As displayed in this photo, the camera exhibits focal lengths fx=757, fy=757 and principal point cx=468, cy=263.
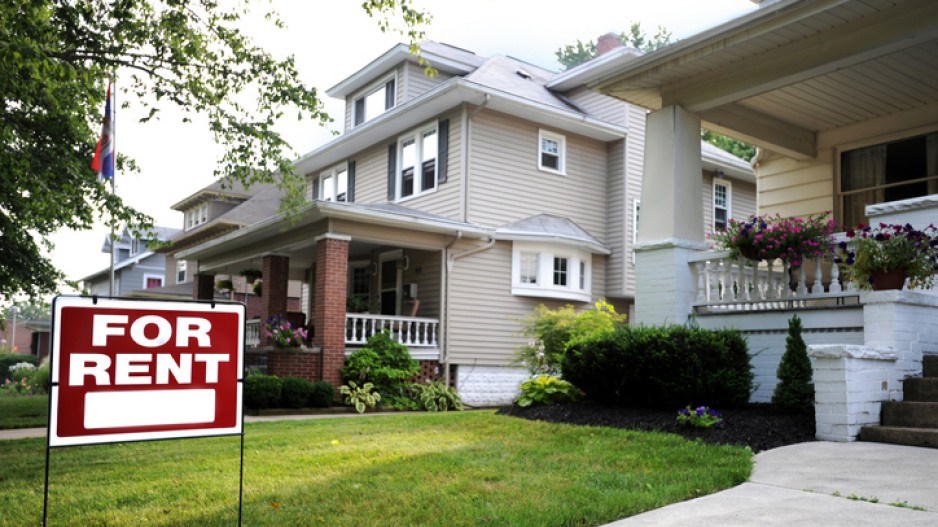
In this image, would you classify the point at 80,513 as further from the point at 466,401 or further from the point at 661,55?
the point at 466,401

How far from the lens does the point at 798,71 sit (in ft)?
28.9

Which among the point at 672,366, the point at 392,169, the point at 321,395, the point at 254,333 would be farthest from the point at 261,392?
the point at 392,169

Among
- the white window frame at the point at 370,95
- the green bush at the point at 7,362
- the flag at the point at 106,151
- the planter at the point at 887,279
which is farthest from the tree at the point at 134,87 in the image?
the green bush at the point at 7,362

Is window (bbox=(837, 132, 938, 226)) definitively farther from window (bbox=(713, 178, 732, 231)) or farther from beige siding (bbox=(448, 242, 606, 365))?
window (bbox=(713, 178, 732, 231))

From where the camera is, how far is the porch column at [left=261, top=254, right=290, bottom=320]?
17.4 metres

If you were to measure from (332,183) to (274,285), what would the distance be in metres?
7.27

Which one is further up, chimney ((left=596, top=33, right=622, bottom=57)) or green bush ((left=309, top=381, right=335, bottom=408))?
chimney ((left=596, top=33, right=622, bottom=57))

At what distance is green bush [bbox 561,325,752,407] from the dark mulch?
192mm

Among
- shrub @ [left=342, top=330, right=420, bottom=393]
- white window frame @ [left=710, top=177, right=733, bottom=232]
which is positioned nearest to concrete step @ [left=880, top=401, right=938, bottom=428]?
shrub @ [left=342, top=330, right=420, bottom=393]

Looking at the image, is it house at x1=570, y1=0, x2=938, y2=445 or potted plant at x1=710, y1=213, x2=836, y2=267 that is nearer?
house at x1=570, y1=0, x2=938, y2=445

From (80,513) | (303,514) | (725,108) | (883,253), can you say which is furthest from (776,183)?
(80,513)

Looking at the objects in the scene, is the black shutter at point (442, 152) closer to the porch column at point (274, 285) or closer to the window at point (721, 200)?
the porch column at point (274, 285)

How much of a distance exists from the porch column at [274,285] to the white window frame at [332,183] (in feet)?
18.4

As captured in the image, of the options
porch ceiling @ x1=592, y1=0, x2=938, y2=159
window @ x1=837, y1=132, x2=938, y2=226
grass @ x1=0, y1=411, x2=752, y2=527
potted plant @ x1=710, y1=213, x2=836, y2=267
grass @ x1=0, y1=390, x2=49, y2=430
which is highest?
porch ceiling @ x1=592, y1=0, x2=938, y2=159
